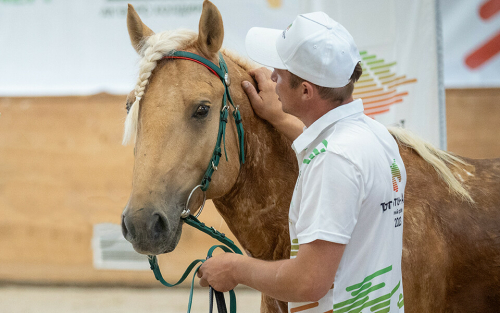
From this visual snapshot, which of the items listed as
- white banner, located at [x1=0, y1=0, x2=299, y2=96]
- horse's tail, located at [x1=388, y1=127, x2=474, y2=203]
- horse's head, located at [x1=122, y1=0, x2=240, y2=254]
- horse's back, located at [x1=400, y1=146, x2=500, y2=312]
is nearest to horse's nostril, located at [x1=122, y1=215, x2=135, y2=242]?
horse's head, located at [x1=122, y1=0, x2=240, y2=254]

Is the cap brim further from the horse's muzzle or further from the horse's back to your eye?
the horse's back

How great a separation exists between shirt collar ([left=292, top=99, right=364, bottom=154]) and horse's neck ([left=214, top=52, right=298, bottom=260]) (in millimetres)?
494

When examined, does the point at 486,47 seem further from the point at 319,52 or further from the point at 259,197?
the point at 319,52

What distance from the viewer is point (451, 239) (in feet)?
5.41

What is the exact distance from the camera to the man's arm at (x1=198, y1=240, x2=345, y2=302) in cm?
93

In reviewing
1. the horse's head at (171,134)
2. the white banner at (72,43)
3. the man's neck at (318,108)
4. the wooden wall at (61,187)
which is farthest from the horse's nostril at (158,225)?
the wooden wall at (61,187)

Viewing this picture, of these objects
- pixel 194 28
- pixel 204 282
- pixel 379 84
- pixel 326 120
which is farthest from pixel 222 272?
pixel 379 84

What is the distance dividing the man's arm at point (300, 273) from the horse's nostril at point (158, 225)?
28cm

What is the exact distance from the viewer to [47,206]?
15.1 feet

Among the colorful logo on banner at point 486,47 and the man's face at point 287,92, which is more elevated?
the man's face at point 287,92

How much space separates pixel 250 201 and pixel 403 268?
58 cm

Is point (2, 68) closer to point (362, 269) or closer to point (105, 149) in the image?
point (105, 149)

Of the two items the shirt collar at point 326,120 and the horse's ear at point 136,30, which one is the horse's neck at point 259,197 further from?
the shirt collar at point 326,120

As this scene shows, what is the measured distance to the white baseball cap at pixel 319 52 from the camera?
1002 millimetres
